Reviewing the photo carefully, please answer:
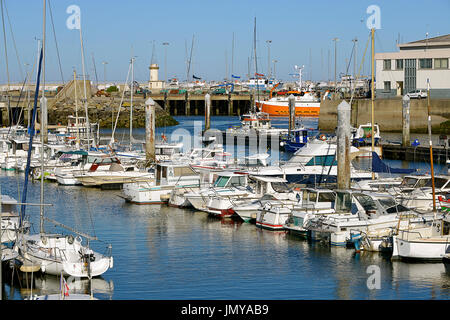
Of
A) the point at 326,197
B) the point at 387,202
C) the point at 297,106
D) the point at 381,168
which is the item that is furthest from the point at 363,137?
the point at 297,106

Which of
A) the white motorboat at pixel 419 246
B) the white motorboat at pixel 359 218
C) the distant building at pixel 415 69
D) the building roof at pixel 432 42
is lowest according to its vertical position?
the white motorboat at pixel 419 246

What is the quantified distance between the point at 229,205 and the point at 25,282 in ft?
32.5

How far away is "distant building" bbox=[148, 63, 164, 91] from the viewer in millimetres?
115200

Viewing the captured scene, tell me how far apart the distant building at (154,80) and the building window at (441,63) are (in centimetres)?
5756

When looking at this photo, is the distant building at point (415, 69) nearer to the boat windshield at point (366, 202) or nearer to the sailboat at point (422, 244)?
the boat windshield at point (366, 202)

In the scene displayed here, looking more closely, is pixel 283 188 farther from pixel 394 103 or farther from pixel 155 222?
pixel 394 103

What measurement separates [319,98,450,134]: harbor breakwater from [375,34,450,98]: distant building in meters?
→ 3.14

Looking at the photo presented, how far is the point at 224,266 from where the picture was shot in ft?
64.6

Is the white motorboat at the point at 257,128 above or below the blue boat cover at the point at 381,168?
above

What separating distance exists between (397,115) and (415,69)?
5.96 m

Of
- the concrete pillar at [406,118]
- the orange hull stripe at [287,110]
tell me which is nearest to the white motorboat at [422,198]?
the concrete pillar at [406,118]

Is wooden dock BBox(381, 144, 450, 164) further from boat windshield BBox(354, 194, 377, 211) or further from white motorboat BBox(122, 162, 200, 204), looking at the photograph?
boat windshield BBox(354, 194, 377, 211)

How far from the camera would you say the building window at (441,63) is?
64.2 meters
